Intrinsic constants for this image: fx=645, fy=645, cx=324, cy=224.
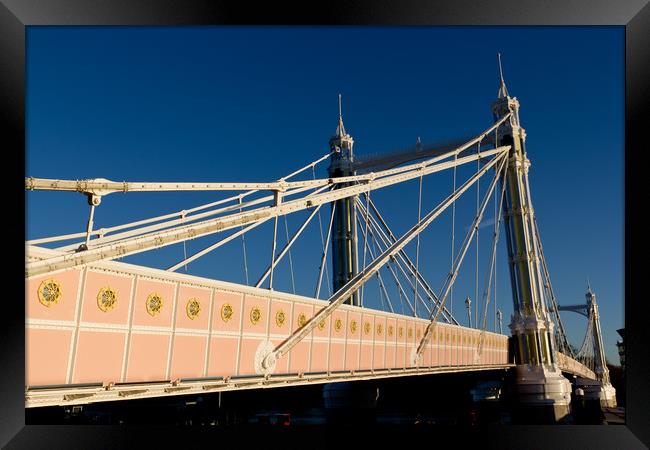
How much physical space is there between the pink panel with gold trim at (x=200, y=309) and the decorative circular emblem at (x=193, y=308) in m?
0.03

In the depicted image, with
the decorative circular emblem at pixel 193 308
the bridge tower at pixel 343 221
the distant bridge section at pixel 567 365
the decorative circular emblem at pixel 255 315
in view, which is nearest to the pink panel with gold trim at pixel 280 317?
the decorative circular emblem at pixel 255 315

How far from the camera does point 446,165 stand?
985 inches

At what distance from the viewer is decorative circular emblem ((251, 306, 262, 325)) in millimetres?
13125

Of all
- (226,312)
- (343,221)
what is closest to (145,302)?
(226,312)

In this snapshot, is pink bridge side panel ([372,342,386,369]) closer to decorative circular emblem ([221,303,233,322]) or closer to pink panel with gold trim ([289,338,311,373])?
pink panel with gold trim ([289,338,311,373])

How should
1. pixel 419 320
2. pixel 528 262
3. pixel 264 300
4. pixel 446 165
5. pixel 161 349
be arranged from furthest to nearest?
pixel 528 262
pixel 446 165
pixel 419 320
pixel 264 300
pixel 161 349

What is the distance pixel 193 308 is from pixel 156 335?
978 mm

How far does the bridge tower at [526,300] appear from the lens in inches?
1169

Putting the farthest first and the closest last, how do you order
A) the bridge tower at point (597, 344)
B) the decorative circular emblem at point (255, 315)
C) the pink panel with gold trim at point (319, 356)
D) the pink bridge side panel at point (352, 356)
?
the bridge tower at point (597, 344), the pink bridge side panel at point (352, 356), the pink panel with gold trim at point (319, 356), the decorative circular emblem at point (255, 315)

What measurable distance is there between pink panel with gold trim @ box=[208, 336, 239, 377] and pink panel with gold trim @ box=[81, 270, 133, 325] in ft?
7.96
